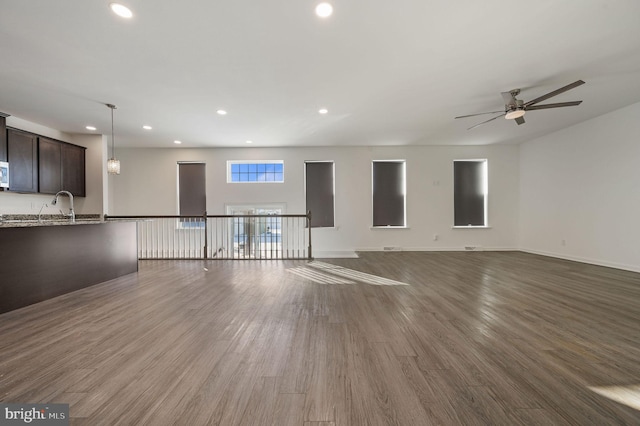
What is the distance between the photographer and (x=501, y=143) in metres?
6.77

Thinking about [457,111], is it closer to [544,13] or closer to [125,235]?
[544,13]

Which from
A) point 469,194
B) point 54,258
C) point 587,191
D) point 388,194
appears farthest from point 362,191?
point 54,258

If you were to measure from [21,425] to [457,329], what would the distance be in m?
2.90

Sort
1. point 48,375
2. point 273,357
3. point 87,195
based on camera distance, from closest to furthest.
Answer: point 48,375 → point 273,357 → point 87,195

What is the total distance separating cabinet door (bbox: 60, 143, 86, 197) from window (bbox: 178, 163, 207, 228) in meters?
2.02

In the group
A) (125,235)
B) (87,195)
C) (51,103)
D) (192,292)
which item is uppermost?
(51,103)

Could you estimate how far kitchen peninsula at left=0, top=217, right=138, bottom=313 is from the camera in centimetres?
264

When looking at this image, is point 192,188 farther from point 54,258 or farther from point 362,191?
point 362,191

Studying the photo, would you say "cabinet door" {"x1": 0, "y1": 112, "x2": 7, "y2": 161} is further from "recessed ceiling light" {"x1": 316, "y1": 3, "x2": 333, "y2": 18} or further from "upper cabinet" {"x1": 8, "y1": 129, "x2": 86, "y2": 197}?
"recessed ceiling light" {"x1": 316, "y1": 3, "x2": 333, "y2": 18}

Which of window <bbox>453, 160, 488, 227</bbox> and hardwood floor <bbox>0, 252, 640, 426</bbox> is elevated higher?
window <bbox>453, 160, 488, 227</bbox>

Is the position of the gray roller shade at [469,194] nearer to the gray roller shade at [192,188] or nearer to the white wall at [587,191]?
the white wall at [587,191]

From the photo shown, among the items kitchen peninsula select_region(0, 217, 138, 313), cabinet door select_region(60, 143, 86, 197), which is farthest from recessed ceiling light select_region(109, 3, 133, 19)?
cabinet door select_region(60, 143, 86, 197)

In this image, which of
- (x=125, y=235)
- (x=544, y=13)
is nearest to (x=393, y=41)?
(x=544, y=13)

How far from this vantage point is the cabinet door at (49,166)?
486 cm
